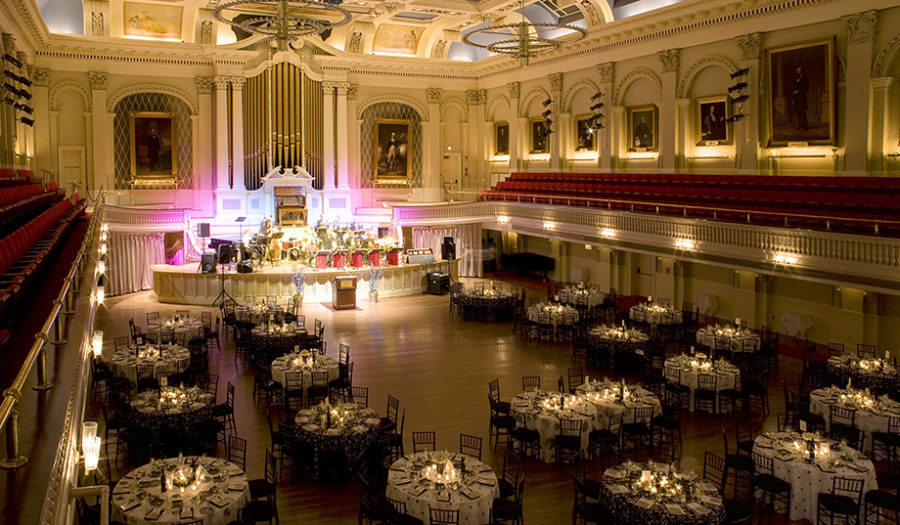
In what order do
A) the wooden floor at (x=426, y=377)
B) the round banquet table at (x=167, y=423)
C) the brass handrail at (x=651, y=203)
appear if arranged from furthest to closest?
the brass handrail at (x=651, y=203) → the round banquet table at (x=167, y=423) → the wooden floor at (x=426, y=377)

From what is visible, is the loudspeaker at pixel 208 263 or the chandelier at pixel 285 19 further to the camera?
the loudspeaker at pixel 208 263

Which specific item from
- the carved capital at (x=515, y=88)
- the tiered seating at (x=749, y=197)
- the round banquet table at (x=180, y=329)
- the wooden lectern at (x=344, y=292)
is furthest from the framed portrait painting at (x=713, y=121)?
the round banquet table at (x=180, y=329)

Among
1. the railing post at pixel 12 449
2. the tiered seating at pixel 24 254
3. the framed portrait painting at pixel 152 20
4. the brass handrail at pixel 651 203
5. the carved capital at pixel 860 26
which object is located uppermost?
the framed portrait painting at pixel 152 20

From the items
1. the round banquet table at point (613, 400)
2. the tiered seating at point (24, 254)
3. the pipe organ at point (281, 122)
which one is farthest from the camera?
the pipe organ at point (281, 122)

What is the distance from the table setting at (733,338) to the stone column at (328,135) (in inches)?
666

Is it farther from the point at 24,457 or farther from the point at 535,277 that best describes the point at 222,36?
the point at 24,457

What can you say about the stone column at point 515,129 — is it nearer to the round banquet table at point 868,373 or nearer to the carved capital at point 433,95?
the carved capital at point 433,95

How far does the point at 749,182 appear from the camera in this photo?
19.0m

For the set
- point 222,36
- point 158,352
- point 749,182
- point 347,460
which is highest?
point 222,36

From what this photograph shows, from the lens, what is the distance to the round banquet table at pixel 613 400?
11.3 m

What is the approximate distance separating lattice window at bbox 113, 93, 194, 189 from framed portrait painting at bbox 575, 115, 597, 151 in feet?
45.6

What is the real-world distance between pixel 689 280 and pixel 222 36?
59.9 feet

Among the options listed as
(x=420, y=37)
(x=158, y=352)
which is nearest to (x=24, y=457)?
(x=158, y=352)

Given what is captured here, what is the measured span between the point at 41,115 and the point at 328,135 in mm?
9728
